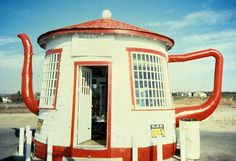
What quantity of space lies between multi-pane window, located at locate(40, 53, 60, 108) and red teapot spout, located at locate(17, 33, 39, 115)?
1088 millimetres

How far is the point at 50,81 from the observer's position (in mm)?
10000

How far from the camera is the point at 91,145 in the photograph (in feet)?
30.1

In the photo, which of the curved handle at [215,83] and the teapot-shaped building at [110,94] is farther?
the curved handle at [215,83]

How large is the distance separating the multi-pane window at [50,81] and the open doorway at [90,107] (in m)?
1.04

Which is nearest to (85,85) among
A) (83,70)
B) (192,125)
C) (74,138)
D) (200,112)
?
(83,70)

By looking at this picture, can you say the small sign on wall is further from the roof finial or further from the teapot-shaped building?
the roof finial

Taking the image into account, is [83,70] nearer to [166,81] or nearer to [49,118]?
[49,118]

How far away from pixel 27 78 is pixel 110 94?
167 inches

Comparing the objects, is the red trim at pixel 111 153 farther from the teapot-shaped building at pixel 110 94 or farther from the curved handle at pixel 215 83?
the curved handle at pixel 215 83

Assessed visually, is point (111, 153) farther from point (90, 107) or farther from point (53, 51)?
point (53, 51)

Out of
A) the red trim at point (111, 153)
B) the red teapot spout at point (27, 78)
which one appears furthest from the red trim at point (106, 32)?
the red trim at point (111, 153)

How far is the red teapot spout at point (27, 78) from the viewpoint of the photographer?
11.1 metres

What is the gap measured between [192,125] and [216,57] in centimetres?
376

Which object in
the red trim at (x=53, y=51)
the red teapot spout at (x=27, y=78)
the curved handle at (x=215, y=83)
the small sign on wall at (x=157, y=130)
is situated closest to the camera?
the small sign on wall at (x=157, y=130)
